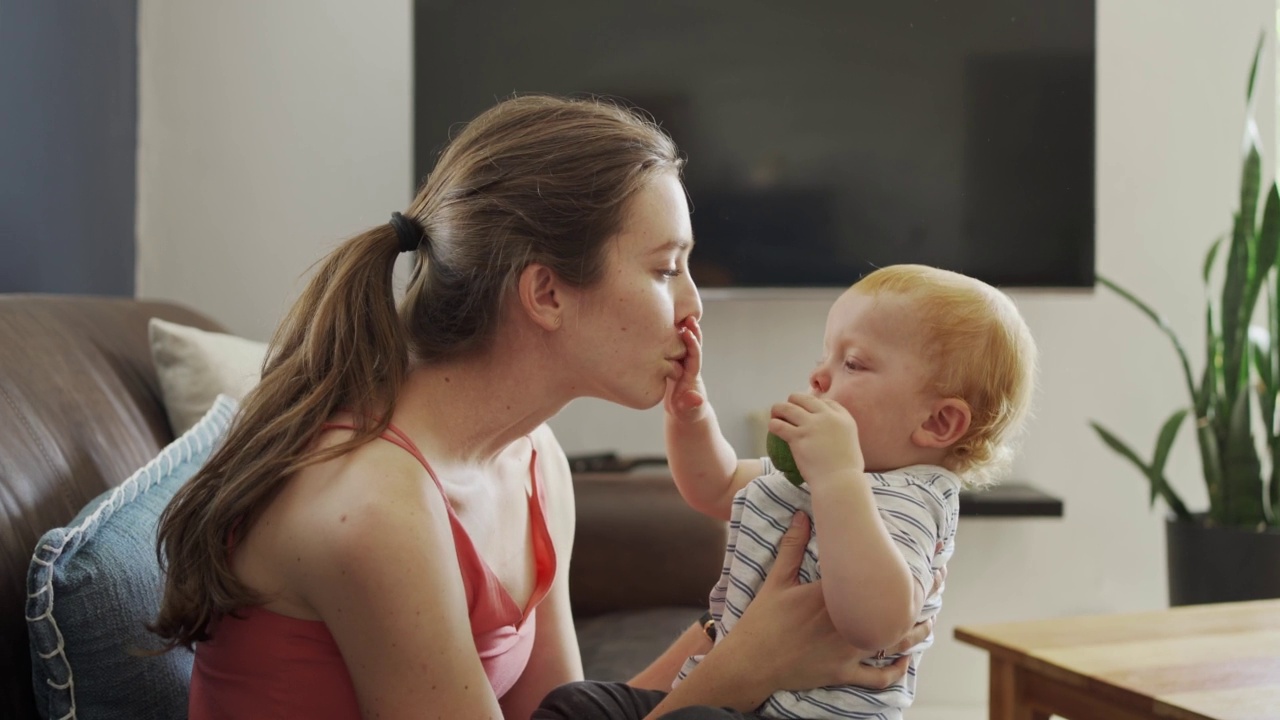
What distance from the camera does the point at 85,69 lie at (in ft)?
8.64

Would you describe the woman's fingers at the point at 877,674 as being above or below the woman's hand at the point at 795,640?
below

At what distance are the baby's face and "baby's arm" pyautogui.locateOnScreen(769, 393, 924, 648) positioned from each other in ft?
0.42

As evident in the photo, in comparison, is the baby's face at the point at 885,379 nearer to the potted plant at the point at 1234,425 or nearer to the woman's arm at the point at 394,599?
the woman's arm at the point at 394,599

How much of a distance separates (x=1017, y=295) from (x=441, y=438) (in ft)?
7.34

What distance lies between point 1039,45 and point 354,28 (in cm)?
184

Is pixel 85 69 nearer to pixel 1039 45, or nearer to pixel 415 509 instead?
pixel 415 509

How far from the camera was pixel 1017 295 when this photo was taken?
10.1 feet

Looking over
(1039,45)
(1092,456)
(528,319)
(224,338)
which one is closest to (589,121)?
(528,319)

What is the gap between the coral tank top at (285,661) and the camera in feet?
3.58

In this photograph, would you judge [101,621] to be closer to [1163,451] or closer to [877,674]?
[877,674]

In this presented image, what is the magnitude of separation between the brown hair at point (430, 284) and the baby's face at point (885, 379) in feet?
0.98

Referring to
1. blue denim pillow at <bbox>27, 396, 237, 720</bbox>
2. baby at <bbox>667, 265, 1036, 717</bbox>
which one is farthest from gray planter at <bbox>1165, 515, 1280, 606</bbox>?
blue denim pillow at <bbox>27, 396, 237, 720</bbox>

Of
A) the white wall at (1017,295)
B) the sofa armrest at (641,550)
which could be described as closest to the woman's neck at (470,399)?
the sofa armrest at (641,550)

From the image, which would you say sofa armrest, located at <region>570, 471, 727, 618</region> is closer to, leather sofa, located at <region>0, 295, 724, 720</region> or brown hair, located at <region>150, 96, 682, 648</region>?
leather sofa, located at <region>0, 295, 724, 720</region>
